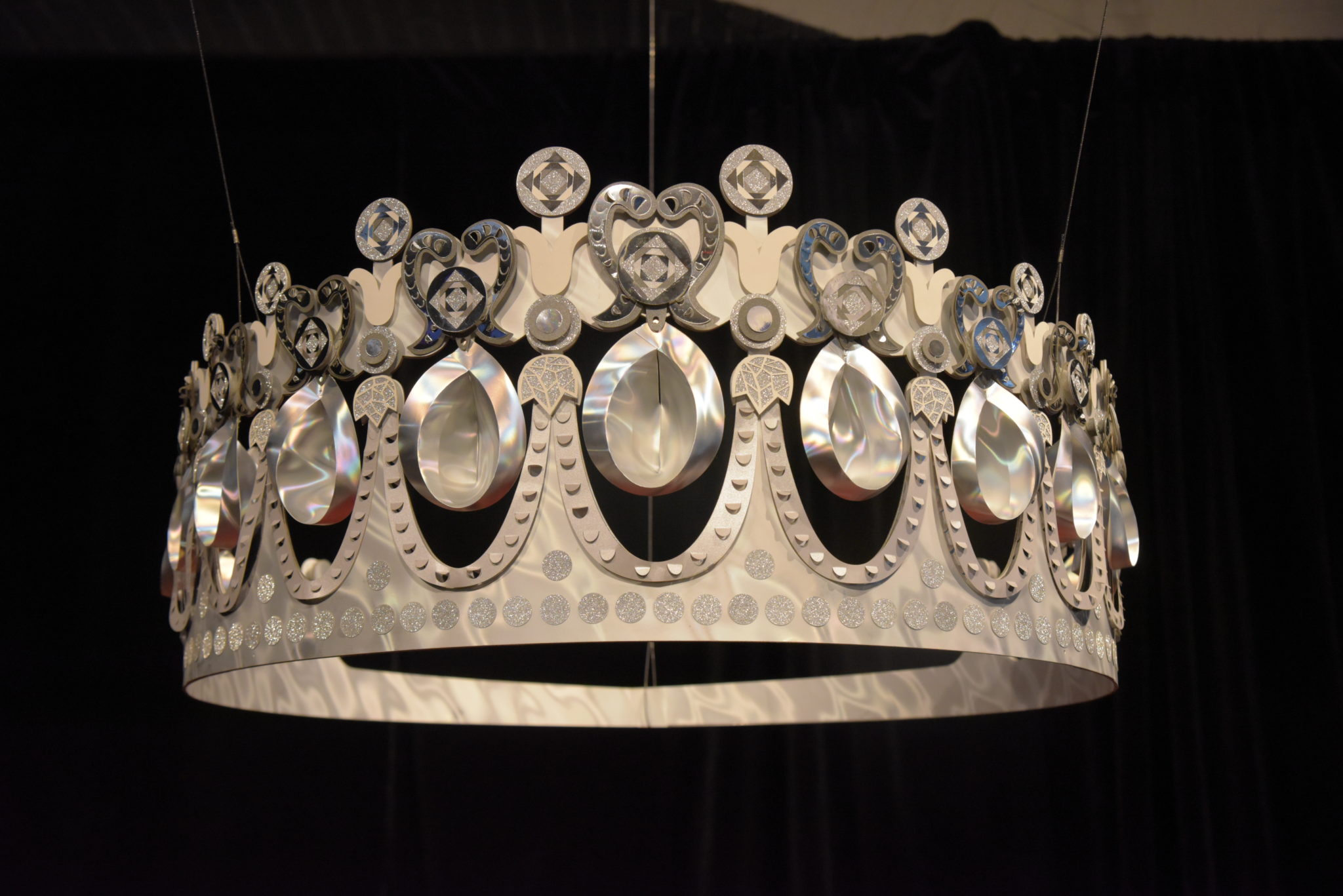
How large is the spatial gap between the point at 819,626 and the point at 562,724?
0.70m

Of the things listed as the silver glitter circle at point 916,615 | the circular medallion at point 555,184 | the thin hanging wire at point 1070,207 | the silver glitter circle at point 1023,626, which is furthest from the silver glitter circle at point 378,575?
the thin hanging wire at point 1070,207

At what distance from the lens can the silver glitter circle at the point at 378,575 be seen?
1.01 m

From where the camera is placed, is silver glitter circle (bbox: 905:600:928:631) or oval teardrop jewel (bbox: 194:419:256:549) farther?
oval teardrop jewel (bbox: 194:419:256:549)

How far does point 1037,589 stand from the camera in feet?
3.58

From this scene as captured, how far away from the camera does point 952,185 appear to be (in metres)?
2.24

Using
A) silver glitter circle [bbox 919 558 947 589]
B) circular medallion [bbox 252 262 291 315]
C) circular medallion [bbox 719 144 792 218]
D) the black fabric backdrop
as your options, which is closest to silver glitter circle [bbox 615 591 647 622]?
silver glitter circle [bbox 919 558 947 589]

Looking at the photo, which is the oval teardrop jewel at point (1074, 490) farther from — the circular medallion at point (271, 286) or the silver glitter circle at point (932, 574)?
the circular medallion at point (271, 286)

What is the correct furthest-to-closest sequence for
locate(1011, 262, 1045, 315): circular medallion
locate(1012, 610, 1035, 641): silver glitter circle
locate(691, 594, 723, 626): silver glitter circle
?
locate(1011, 262, 1045, 315): circular medallion, locate(1012, 610, 1035, 641): silver glitter circle, locate(691, 594, 723, 626): silver glitter circle

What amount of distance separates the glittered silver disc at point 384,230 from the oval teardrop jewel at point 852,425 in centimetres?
38

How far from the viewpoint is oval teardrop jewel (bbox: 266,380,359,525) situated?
105 cm

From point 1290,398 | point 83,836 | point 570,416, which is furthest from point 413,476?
point 1290,398

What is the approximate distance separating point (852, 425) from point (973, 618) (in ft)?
0.63

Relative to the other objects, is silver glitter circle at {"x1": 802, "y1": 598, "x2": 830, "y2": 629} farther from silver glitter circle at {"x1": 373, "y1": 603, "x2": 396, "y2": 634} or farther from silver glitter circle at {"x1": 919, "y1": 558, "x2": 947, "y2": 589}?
silver glitter circle at {"x1": 373, "y1": 603, "x2": 396, "y2": 634}

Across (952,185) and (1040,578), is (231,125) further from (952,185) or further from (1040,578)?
(1040,578)
